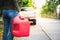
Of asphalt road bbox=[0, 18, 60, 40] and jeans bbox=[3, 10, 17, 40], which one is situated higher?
jeans bbox=[3, 10, 17, 40]

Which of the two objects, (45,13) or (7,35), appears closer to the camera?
(7,35)

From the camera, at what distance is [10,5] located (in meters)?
4.88

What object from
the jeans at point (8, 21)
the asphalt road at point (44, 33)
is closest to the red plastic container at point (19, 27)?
the jeans at point (8, 21)

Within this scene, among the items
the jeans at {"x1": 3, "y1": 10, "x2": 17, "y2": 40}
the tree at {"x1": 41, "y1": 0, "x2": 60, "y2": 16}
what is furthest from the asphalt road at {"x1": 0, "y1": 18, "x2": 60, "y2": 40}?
the tree at {"x1": 41, "y1": 0, "x2": 60, "y2": 16}

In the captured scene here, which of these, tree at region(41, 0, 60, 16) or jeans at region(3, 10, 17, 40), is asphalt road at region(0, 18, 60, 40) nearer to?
jeans at region(3, 10, 17, 40)

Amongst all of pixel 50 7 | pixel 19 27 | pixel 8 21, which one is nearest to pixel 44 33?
pixel 8 21

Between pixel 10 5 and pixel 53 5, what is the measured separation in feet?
106

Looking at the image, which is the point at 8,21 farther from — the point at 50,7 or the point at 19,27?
the point at 50,7

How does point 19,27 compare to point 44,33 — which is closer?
point 19,27

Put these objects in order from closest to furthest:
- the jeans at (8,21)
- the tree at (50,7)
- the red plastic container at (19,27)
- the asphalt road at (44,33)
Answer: the red plastic container at (19,27) → the jeans at (8,21) → the asphalt road at (44,33) → the tree at (50,7)

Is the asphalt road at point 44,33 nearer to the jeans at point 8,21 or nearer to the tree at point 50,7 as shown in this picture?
the jeans at point 8,21

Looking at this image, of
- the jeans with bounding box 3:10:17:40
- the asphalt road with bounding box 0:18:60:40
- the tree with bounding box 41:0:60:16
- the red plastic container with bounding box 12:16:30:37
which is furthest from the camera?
the tree with bounding box 41:0:60:16

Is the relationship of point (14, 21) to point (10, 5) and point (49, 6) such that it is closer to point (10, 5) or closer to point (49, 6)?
point (10, 5)

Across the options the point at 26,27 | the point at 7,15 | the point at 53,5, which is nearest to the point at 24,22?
the point at 26,27
